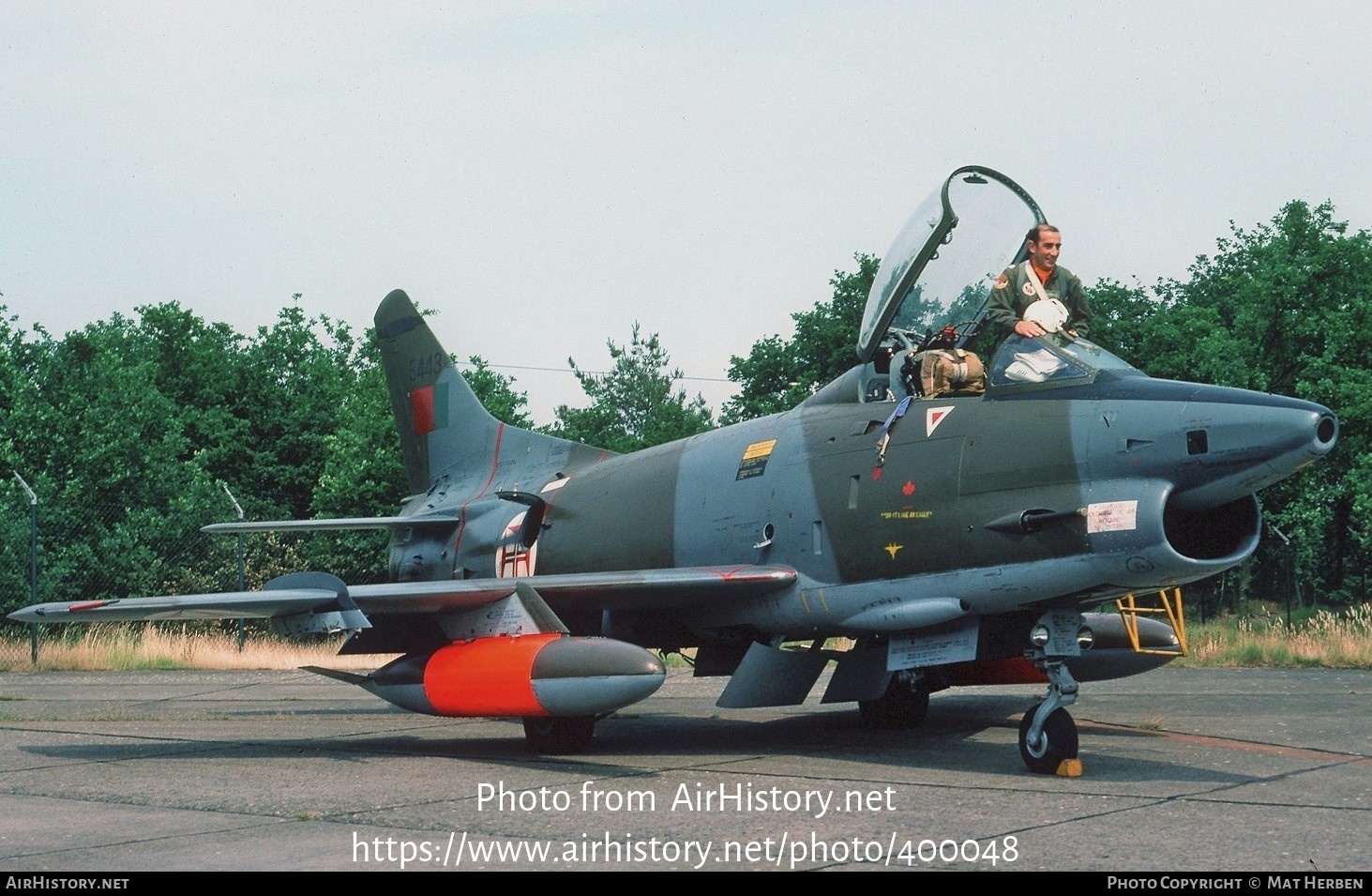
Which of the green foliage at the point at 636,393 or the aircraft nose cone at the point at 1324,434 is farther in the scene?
the green foliage at the point at 636,393

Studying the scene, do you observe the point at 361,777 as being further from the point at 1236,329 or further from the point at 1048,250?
the point at 1236,329

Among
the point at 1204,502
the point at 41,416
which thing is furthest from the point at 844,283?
the point at 1204,502

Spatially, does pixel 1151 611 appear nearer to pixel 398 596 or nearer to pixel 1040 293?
pixel 1040 293

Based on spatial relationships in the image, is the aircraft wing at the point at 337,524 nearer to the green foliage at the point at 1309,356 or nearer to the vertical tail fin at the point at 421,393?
the vertical tail fin at the point at 421,393

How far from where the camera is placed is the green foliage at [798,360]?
150 ft

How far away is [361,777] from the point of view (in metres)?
9.31

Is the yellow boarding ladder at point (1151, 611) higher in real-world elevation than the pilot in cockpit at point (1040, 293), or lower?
lower

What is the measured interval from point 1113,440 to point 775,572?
2924mm

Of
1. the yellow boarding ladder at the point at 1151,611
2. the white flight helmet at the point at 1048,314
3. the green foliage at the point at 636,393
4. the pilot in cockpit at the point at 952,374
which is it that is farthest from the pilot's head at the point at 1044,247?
the green foliage at the point at 636,393

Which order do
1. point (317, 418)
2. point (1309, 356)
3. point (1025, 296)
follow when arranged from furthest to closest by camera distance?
point (317, 418) → point (1309, 356) → point (1025, 296)

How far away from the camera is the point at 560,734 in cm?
1077

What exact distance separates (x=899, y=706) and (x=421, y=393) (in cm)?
735

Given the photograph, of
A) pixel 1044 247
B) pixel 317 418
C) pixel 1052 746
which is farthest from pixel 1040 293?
pixel 317 418

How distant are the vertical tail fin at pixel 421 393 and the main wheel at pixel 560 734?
5864 mm
